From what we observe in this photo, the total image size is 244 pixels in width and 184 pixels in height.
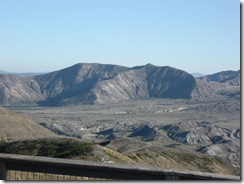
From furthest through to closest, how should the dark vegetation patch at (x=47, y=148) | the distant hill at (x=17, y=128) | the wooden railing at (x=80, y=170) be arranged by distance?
1. the distant hill at (x=17, y=128)
2. the dark vegetation patch at (x=47, y=148)
3. the wooden railing at (x=80, y=170)

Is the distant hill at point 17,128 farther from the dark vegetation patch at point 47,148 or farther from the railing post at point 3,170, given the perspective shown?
the railing post at point 3,170

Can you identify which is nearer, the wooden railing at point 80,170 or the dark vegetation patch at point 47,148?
the wooden railing at point 80,170

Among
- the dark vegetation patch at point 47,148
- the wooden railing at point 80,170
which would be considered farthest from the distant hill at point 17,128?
the wooden railing at point 80,170

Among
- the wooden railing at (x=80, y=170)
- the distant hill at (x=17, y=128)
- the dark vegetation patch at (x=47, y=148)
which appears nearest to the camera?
the wooden railing at (x=80, y=170)

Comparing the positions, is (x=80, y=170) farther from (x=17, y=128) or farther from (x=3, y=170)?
(x=17, y=128)

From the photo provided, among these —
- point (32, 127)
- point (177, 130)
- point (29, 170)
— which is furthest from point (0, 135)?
point (177, 130)

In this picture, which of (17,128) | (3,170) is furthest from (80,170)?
(17,128)

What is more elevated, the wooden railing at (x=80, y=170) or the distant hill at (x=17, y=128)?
the wooden railing at (x=80, y=170)
